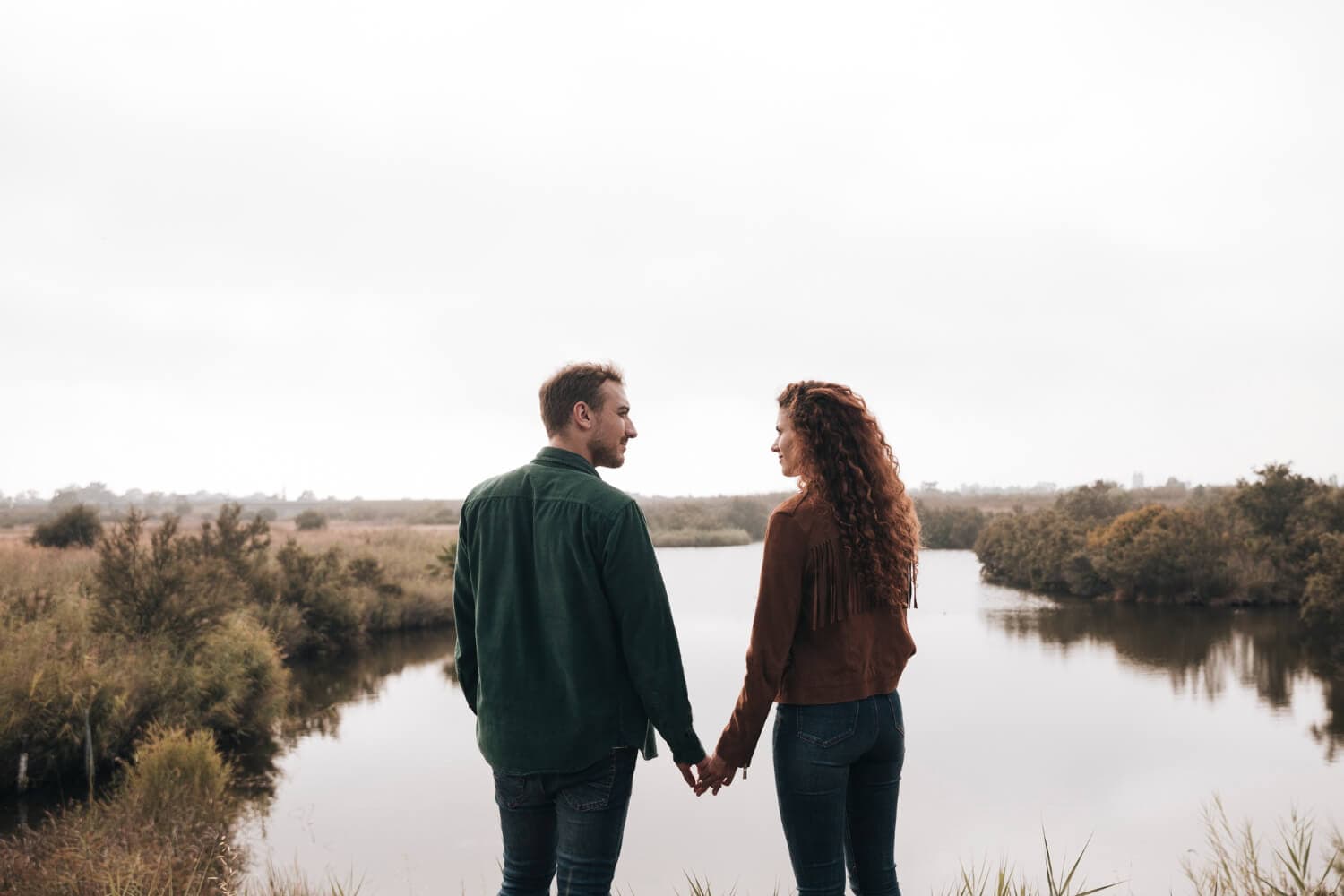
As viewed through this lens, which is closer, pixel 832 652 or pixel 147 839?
pixel 832 652

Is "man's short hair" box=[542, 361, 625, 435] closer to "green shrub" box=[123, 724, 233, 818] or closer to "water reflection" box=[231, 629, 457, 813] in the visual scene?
"green shrub" box=[123, 724, 233, 818]

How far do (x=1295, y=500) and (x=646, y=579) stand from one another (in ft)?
88.7

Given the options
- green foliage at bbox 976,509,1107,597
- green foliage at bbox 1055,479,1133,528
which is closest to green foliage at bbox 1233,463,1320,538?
green foliage at bbox 976,509,1107,597

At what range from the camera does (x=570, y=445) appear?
221 centimetres

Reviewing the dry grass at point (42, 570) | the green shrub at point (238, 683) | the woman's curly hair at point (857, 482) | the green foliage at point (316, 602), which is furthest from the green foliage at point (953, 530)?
the woman's curly hair at point (857, 482)

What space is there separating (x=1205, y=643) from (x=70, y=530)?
26038mm

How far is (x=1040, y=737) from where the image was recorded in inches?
508

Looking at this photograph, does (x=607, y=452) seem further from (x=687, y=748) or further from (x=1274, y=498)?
(x=1274, y=498)

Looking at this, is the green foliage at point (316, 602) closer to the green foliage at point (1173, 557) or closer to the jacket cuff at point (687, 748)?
the jacket cuff at point (687, 748)

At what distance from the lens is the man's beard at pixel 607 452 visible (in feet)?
7.33

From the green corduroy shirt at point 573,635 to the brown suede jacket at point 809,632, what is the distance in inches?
6.9

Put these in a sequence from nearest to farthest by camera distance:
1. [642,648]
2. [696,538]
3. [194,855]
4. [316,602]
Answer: [642,648] → [194,855] → [316,602] → [696,538]

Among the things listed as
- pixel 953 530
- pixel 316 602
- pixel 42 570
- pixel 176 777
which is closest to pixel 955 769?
pixel 176 777

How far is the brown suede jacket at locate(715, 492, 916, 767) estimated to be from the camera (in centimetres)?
216
